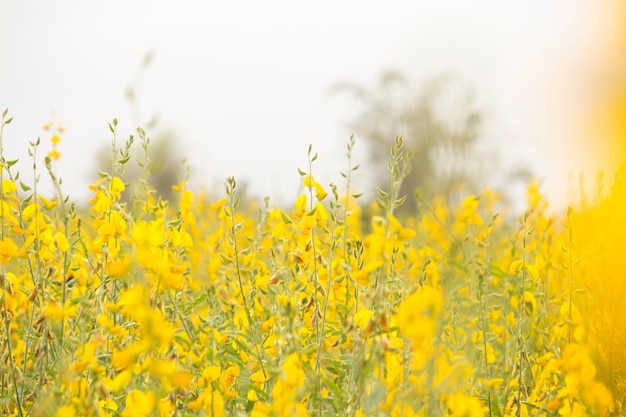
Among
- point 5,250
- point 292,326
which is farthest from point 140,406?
point 5,250

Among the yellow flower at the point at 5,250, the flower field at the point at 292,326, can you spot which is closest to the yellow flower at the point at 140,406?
the flower field at the point at 292,326

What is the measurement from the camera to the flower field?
4.70ft

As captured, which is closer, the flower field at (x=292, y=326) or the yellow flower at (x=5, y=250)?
the flower field at (x=292, y=326)

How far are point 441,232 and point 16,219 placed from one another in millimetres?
4387

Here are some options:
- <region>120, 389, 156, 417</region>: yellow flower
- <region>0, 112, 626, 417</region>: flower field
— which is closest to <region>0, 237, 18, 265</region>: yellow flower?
<region>0, 112, 626, 417</region>: flower field

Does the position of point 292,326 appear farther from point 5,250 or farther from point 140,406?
point 5,250

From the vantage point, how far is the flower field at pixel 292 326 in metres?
1.43

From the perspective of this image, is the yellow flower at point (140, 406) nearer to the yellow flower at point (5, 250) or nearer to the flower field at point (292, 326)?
the flower field at point (292, 326)

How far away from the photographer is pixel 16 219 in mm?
2332

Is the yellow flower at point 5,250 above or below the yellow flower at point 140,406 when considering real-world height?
above

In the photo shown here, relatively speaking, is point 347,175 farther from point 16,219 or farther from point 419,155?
point 419,155

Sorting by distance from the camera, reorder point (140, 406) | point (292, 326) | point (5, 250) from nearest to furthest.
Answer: point (140, 406), point (292, 326), point (5, 250)

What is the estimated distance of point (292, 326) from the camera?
1687 mm

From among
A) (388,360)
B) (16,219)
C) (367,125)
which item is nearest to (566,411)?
(388,360)
